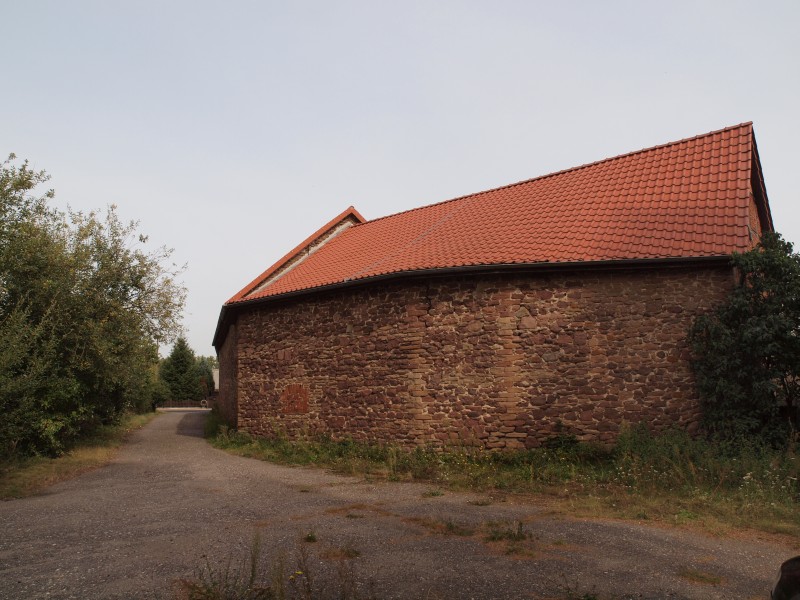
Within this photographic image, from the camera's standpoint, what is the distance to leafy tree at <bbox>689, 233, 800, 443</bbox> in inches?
357

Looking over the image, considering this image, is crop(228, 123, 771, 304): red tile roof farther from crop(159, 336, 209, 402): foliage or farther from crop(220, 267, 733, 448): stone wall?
crop(159, 336, 209, 402): foliage

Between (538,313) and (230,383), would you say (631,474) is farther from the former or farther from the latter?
(230,383)

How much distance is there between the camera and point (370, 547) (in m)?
5.23

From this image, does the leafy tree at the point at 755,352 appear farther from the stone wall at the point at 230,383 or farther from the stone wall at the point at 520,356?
the stone wall at the point at 230,383

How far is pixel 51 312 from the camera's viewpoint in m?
12.5

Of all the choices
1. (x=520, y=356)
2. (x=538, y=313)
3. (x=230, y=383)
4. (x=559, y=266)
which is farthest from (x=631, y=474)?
(x=230, y=383)

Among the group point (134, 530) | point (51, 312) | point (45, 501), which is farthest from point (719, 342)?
point (51, 312)

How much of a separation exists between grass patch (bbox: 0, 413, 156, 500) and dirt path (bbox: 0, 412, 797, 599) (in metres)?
1.06

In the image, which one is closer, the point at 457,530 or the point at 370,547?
the point at 370,547

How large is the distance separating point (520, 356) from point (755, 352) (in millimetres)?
3867

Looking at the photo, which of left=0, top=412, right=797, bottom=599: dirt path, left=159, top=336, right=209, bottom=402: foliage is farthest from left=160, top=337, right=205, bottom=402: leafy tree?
left=0, top=412, right=797, bottom=599: dirt path

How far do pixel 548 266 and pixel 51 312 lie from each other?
10954 millimetres

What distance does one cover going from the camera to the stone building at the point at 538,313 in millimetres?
10039

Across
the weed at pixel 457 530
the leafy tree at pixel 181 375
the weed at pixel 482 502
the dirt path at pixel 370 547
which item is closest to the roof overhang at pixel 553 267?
the dirt path at pixel 370 547
